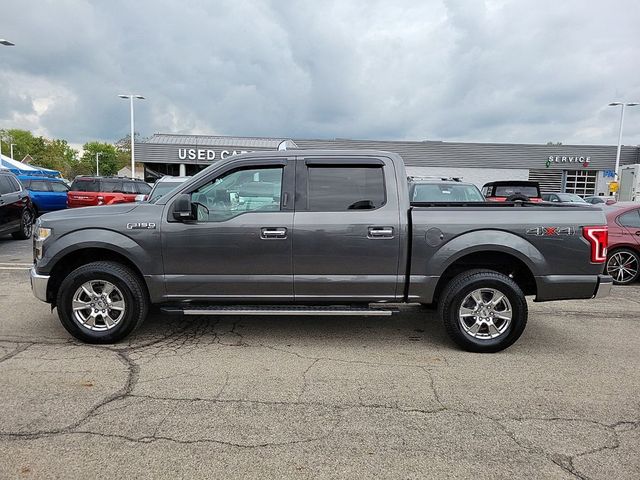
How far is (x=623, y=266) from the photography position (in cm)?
853

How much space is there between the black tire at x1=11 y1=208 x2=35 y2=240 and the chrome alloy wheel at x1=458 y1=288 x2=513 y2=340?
11.7 meters

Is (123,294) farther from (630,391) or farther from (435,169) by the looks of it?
(435,169)

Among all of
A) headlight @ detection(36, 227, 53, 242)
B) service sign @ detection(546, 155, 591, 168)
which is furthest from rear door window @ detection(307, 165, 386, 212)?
service sign @ detection(546, 155, 591, 168)

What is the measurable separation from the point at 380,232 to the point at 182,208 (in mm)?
1927

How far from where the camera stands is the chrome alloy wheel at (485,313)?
15.6 ft

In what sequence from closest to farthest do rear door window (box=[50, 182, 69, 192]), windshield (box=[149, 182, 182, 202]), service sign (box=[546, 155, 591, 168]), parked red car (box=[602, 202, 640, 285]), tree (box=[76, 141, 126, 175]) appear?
parked red car (box=[602, 202, 640, 285]) < windshield (box=[149, 182, 182, 202]) < rear door window (box=[50, 182, 69, 192]) < service sign (box=[546, 155, 591, 168]) < tree (box=[76, 141, 126, 175])

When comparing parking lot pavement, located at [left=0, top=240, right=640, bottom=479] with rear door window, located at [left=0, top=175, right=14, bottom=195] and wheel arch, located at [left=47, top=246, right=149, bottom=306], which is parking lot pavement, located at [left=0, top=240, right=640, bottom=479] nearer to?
wheel arch, located at [left=47, top=246, right=149, bottom=306]

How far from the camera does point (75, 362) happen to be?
4398 millimetres

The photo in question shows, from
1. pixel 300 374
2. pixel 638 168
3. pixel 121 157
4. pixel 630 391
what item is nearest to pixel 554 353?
pixel 630 391

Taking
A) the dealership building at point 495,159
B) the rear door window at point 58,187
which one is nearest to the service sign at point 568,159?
the dealership building at point 495,159

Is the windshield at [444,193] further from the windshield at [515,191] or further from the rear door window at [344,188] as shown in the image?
the windshield at [515,191]

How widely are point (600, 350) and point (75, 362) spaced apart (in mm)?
5213

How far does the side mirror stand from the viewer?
4.57m

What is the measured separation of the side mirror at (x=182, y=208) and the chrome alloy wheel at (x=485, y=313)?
9.28 feet
